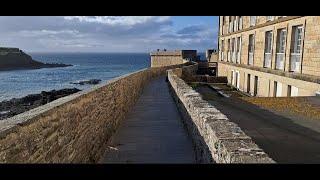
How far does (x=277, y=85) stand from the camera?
19.6 metres

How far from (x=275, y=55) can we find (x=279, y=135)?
42.1 feet

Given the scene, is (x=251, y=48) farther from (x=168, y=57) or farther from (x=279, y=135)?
(x=168, y=57)

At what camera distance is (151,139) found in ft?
35.9

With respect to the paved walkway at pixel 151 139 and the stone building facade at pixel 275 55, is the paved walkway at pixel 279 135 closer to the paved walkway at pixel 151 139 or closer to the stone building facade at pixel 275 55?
the paved walkway at pixel 151 139

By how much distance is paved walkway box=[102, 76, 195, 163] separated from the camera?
30.1ft

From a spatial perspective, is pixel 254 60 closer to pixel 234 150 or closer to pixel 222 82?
pixel 222 82

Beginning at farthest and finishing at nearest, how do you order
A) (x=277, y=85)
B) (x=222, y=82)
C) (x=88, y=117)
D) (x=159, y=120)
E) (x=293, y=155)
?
(x=222, y=82) → (x=277, y=85) → (x=159, y=120) → (x=88, y=117) → (x=293, y=155)

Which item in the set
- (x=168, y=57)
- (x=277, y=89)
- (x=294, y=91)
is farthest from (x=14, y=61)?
(x=294, y=91)

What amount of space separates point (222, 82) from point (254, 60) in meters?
9.04

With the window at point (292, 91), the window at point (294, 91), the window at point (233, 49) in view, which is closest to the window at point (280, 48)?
the window at point (292, 91)

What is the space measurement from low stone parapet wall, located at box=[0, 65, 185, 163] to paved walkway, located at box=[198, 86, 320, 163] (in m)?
3.88

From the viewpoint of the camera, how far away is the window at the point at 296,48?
1708cm

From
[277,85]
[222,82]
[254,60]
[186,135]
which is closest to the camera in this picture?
[186,135]
